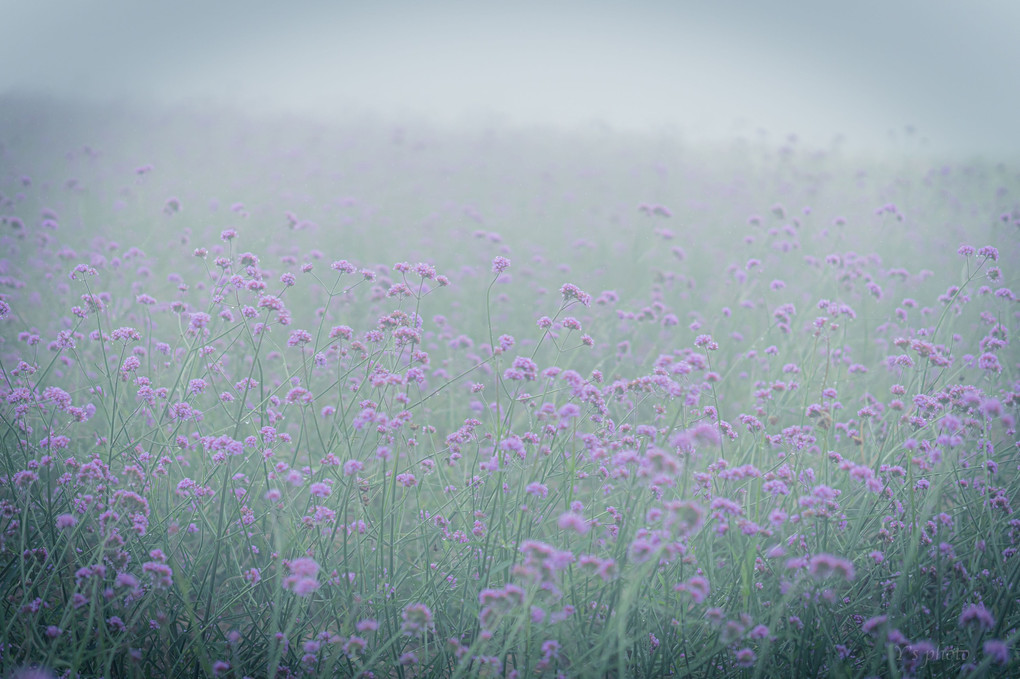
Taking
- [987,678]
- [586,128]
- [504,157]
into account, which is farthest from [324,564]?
[586,128]

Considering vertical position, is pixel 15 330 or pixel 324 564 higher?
pixel 15 330

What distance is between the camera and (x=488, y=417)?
13.8 ft

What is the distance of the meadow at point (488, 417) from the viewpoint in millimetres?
2090

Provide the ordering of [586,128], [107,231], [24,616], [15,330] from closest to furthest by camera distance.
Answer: [24,616]
[15,330]
[107,231]
[586,128]

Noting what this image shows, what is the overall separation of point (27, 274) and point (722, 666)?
6.33 m

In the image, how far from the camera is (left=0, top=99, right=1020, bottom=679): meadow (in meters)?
2.09

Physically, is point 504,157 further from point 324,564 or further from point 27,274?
point 324,564

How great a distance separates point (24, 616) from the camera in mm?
1918

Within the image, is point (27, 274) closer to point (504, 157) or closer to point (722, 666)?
point (722, 666)

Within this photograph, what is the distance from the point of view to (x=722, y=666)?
2.33 metres

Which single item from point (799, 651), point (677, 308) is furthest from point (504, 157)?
point (799, 651)

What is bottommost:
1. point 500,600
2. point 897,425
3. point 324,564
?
point 324,564

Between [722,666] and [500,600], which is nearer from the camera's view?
[500,600]

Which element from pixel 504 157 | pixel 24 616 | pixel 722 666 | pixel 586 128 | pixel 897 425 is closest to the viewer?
pixel 24 616
